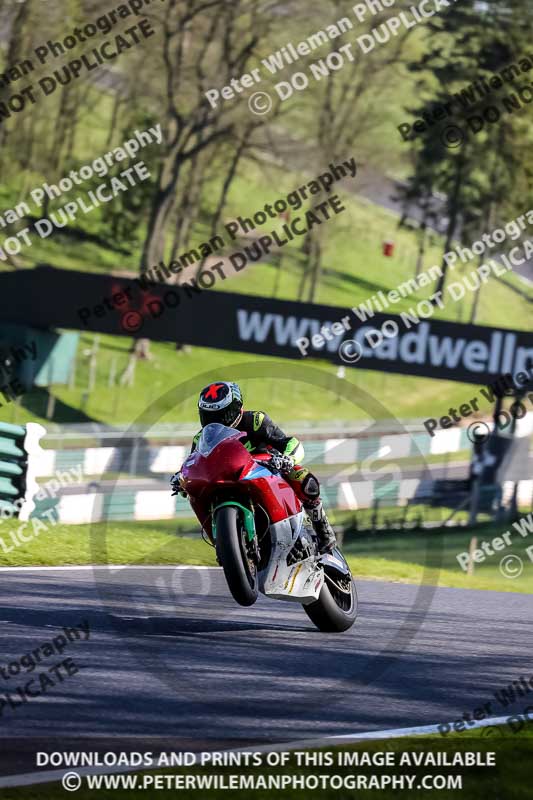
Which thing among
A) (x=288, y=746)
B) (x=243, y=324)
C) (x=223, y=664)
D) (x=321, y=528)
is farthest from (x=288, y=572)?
(x=243, y=324)

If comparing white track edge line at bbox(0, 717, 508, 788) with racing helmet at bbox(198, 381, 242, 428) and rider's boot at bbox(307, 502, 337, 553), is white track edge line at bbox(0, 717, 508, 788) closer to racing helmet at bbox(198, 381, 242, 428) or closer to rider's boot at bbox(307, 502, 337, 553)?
rider's boot at bbox(307, 502, 337, 553)

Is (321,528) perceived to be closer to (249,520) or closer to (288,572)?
(288,572)

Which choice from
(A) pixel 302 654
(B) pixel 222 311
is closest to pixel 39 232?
(B) pixel 222 311

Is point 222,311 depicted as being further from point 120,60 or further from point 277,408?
point 120,60

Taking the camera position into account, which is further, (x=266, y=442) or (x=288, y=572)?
(x=266, y=442)

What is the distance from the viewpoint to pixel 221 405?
7.17 m

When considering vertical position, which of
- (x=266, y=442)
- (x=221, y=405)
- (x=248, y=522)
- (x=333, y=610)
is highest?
(x=221, y=405)

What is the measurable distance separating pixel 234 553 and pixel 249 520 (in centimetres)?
30

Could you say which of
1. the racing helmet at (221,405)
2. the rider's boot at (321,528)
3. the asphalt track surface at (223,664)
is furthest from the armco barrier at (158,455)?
the racing helmet at (221,405)

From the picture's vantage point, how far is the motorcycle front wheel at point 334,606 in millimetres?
7648

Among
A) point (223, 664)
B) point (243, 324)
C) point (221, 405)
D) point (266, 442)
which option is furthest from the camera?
point (243, 324)

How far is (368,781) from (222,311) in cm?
1974

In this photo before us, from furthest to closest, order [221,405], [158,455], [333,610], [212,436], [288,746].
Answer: [158,455] < [333,610] < [221,405] < [212,436] < [288,746]

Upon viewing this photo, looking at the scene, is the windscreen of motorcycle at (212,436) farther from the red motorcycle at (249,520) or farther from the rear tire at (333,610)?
the rear tire at (333,610)
